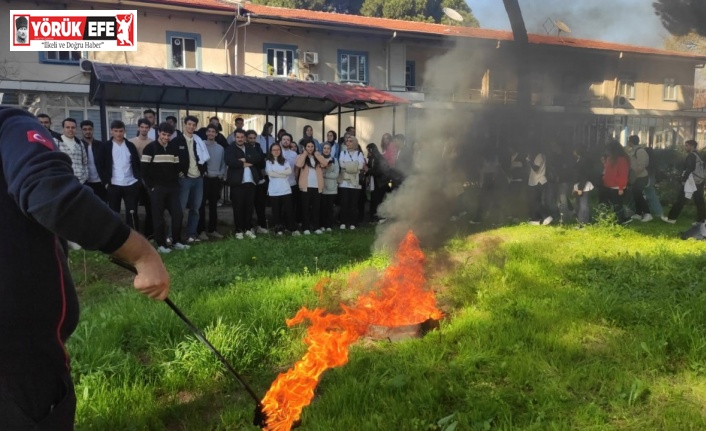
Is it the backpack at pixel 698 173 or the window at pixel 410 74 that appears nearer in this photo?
the backpack at pixel 698 173

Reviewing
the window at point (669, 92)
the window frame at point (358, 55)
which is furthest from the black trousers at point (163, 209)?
the window at point (669, 92)

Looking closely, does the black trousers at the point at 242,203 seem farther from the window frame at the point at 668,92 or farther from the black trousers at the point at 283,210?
the window frame at the point at 668,92

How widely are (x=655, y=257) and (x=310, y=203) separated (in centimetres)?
616

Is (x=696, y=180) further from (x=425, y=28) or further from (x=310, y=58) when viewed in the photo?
(x=425, y=28)

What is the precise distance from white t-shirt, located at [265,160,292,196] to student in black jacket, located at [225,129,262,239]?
0.24m

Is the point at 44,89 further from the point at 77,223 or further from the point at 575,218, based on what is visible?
the point at 77,223

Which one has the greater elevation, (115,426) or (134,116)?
(134,116)

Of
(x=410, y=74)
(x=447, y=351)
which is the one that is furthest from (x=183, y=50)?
(x=447, y=351)

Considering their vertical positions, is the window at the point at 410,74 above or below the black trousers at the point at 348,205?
above

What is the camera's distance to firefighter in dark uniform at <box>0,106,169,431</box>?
5.30ft

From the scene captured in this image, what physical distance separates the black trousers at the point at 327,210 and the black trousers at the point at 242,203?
1.56 metres

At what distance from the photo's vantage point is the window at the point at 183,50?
742 inches

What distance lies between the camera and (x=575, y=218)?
11281 mm

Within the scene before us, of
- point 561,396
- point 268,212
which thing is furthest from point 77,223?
point 268,212
